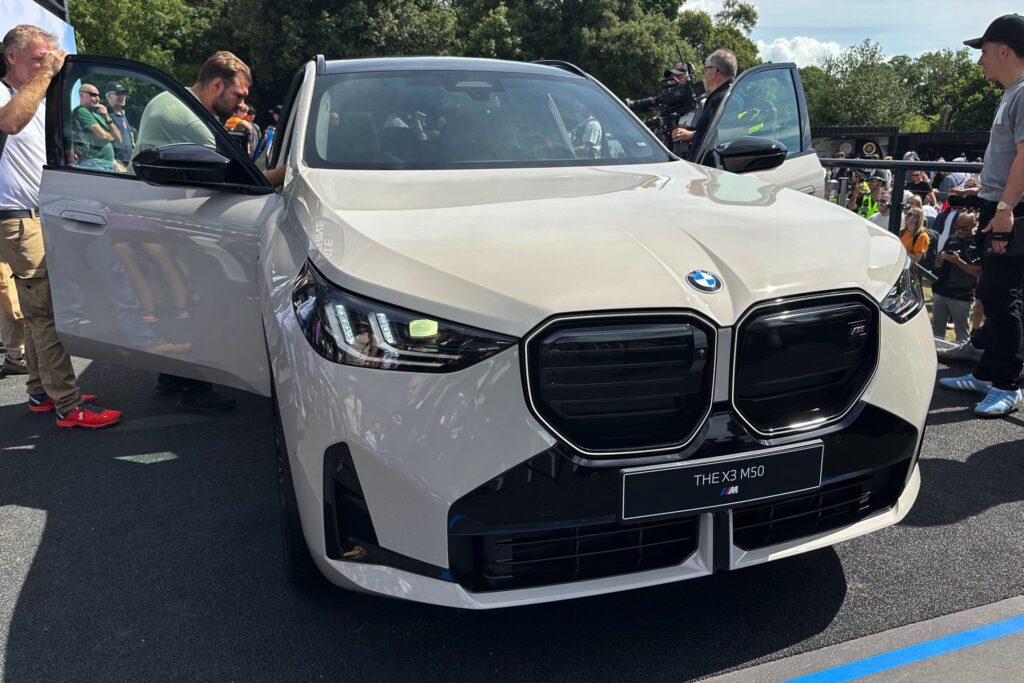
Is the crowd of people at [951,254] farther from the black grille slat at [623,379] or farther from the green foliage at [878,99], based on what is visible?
the green foliage at [878,99]

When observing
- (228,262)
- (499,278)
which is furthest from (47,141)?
(499,278)

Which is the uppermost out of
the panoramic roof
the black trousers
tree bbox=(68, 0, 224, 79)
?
tree bbox=(68, 0, 224, 79)

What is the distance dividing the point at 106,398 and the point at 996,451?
4681 mm

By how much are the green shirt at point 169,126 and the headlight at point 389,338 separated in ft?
6.01

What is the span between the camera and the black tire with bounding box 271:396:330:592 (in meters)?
2.46

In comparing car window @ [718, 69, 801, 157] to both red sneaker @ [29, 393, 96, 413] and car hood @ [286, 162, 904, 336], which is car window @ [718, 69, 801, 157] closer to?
car hood @ [286, 162, 904, 336]

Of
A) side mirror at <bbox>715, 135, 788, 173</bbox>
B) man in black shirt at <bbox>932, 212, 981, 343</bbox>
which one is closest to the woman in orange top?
man in black shirt at <bbox>932, 212, 981, 343</bbox>

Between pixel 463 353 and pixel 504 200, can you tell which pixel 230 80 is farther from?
pixel 463 353

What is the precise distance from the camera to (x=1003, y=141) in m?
4.23

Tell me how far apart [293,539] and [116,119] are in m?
2.29

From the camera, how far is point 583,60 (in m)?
43.4

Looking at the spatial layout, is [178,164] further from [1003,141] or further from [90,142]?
[1003,141]

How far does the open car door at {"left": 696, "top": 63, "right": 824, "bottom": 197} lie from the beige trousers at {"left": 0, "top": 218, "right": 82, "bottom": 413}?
344 cm

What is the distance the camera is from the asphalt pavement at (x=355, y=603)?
7.89 ft
